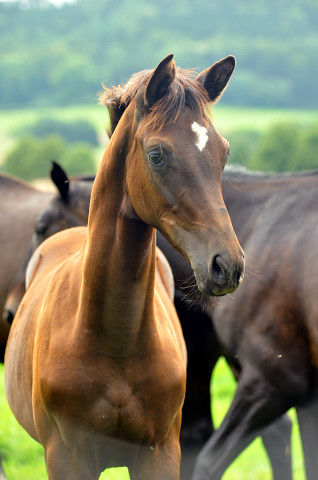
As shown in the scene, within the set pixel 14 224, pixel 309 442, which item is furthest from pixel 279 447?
pixel 14 224

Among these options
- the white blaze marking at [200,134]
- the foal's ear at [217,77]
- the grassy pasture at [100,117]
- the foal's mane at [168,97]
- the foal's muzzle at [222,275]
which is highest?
the grassy pasture at [100,117]

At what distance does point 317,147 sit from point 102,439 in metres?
12.8

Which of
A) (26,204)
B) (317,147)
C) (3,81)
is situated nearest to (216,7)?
(3,81)

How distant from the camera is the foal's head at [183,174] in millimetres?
2156

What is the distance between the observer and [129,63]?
202ft

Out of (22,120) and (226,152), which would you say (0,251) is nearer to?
(226,152)

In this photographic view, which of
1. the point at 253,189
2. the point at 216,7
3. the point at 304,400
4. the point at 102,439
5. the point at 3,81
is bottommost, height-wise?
the point at 304,400

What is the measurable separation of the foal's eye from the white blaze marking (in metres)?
0.13

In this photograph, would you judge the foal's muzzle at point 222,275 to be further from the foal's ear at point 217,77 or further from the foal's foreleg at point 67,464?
the foal's foreleg at point 67,464

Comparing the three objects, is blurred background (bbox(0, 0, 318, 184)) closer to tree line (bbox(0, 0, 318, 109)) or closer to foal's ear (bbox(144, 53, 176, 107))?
tree line (bbox(0, 0, 318, 109))

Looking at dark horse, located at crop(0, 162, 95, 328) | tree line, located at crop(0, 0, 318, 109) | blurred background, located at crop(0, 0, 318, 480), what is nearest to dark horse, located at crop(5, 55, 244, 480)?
dark horse, located at crop(0, 162, 95, 328)

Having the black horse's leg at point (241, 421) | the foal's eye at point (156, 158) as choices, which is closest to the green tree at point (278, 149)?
the black horse's leg at point (241, 421)

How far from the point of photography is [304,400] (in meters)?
3.89

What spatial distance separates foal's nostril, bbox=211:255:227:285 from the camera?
2100 millimetres
